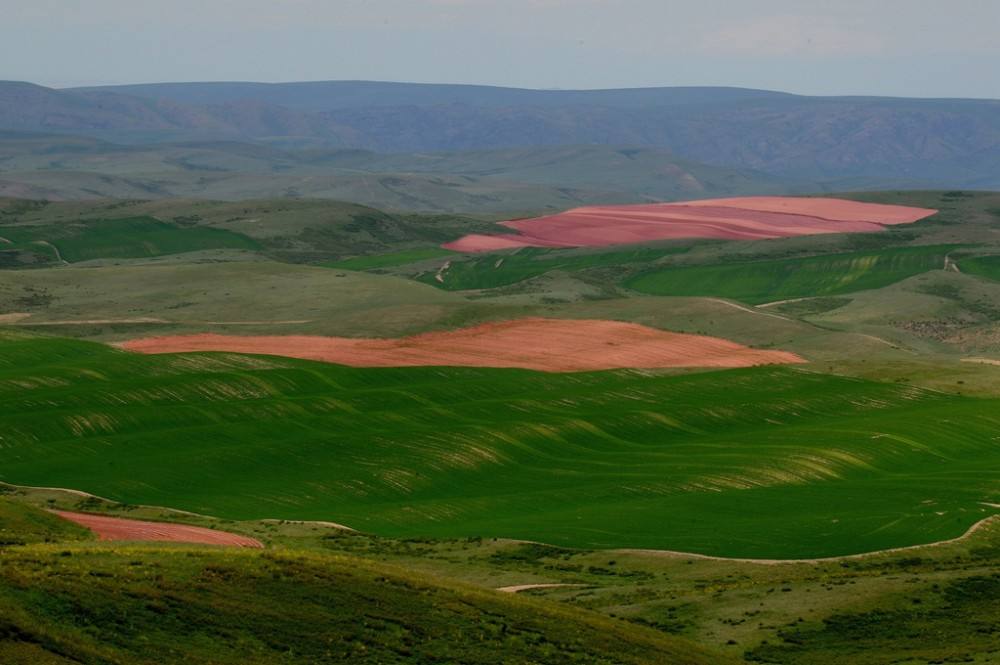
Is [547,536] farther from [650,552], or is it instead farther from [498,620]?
[498,620]

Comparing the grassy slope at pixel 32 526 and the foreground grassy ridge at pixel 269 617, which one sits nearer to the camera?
the foreground grassy ridge at pixel 269 617

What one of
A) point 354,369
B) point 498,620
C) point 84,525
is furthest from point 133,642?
point 354,369

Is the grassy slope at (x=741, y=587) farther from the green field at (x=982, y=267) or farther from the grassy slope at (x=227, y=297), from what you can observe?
the green field at (x=982, y=267)

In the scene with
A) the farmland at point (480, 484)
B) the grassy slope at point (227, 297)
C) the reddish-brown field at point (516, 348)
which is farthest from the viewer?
the grassy slope at point (227, 297)

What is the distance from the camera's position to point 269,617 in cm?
4294

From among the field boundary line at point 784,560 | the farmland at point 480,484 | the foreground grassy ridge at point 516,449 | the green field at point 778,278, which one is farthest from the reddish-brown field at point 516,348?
the green field at point 778,278

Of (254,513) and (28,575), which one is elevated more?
(28,575)

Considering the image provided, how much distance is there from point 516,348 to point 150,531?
57240 mm

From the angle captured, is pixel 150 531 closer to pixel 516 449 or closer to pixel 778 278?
pixel 516 449

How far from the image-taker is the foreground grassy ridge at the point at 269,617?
38562 millimetres

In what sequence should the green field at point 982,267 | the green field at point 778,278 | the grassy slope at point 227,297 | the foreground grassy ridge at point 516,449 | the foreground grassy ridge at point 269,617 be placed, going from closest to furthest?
the foreground grassy ridge at point 269,617, the foreground grassy ridge at point 516,449, the grassy slope at point 227,297, the green field at point 778,278, the green field at point 982,267

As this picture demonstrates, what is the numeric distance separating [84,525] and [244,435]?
2208 centimetres

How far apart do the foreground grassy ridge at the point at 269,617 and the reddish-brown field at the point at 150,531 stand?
14.0 m

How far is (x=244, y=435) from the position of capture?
8719 centimetres
